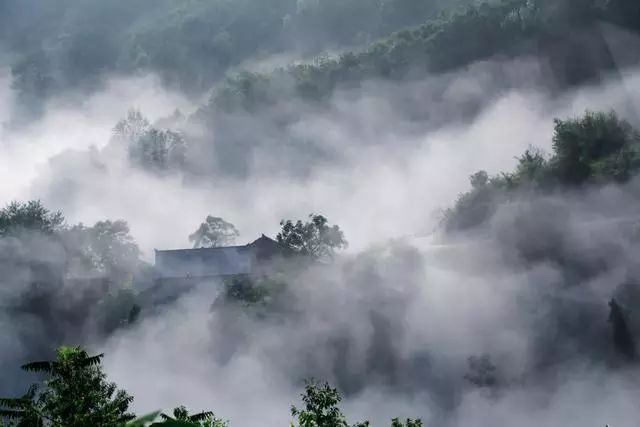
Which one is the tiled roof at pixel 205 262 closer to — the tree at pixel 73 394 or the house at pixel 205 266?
the house at pixel 205 266

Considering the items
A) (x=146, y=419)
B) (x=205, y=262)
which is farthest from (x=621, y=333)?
(x=146, y=419)

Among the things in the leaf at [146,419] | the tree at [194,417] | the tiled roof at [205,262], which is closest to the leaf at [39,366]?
the tree at [194,417]

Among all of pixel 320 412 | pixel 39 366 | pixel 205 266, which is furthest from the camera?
pixel 205 266

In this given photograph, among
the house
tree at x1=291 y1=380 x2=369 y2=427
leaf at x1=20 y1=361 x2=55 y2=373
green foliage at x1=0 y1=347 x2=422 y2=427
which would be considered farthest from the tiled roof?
leaf at x1=20 y1=361 x2=55 y2=373

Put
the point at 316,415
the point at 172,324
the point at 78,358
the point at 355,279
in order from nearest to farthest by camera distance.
Result: the point at 78,358 → the point at 316,415 → the point at 355,279 → the point at 172,324

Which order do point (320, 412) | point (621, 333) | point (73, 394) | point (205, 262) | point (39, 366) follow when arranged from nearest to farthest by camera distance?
point (39, 366) → point (73, 394) → point (320, 412) → point (621, 333) → point (205, 262)

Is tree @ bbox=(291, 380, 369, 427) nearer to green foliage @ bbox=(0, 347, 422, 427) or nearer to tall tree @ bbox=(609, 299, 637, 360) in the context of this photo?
green foliage @ bbox=(0, 347, 422, 427)

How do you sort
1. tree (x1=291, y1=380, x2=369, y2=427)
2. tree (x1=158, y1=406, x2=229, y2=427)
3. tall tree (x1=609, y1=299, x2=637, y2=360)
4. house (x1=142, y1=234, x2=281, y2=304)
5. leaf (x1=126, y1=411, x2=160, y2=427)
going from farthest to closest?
house (x1=142, y1=234, x2=281, y2=304) → tall tree (x1=609, y1=299, x2=637, y2=360) → tree (x1=291, y1=380, x2=369, y2=427) → tree (x1=158, y1=406, x2=229, y2=427) → leaf (x1=126, y1=411, x2=160, y2=427)

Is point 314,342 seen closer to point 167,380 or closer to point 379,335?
point 379,335

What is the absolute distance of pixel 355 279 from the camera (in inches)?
3290

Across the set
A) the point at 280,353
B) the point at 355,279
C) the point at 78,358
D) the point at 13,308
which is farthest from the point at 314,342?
the point at 78,358

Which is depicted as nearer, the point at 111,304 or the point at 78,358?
the point at 78,358

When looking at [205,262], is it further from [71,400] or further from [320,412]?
[71,400]

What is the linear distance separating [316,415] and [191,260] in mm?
77071
